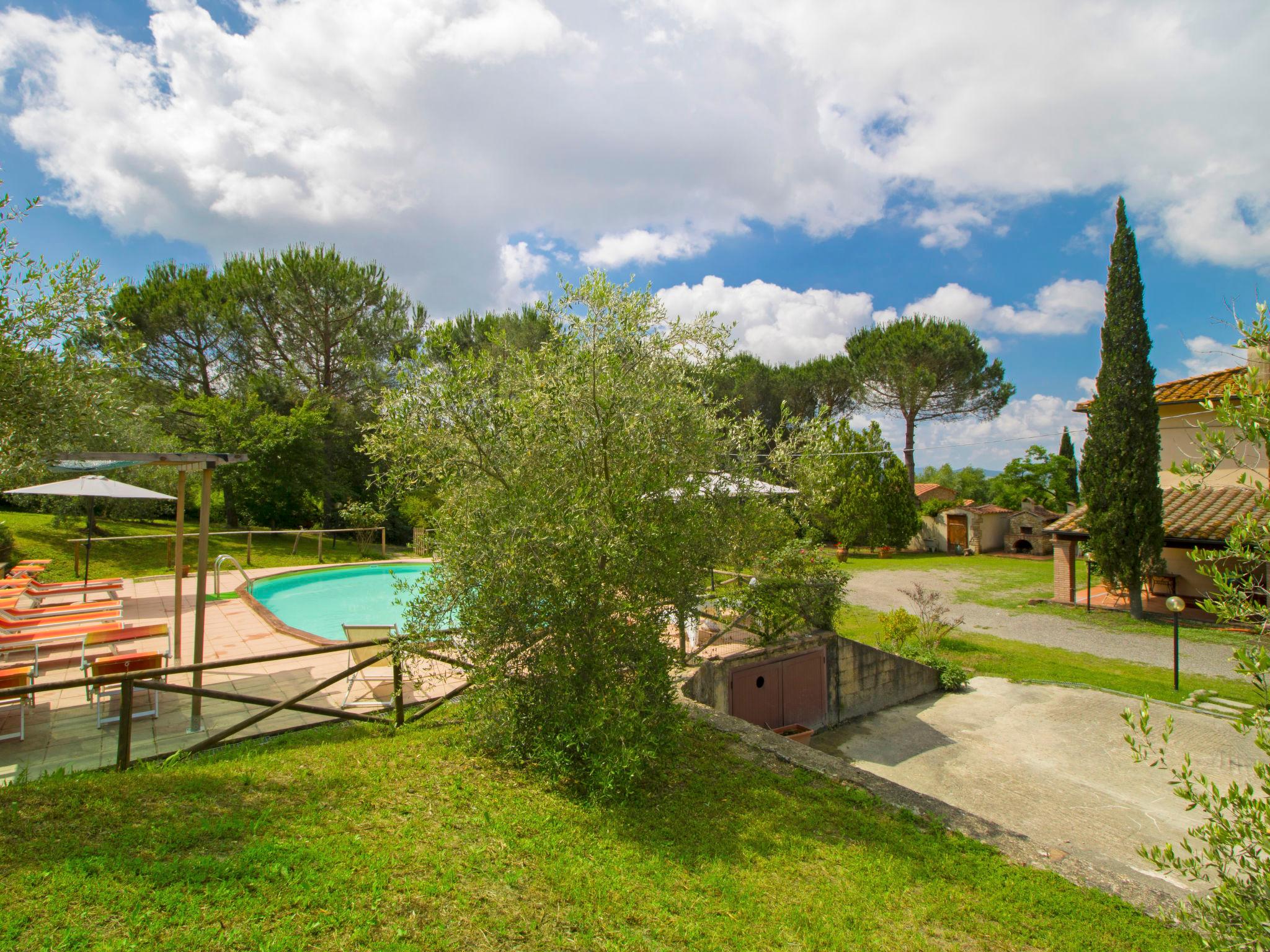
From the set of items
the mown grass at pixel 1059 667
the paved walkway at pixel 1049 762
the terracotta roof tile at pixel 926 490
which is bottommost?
the paved walkway at pixel 1049 762

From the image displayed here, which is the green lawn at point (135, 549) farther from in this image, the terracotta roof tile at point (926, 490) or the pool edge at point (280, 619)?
the terracotta roof tile at point (926, 490)

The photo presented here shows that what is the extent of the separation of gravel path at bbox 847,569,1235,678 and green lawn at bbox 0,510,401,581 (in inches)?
638

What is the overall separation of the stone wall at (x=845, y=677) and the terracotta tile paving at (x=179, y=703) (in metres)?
3.39

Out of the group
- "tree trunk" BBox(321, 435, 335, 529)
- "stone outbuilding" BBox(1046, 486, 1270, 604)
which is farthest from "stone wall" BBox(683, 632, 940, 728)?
"tree trunk" BBox(321, 435, 335, 529)

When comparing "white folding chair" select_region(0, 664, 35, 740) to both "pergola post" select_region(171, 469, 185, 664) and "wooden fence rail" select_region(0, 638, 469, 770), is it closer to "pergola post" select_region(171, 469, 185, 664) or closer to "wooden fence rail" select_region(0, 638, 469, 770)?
"wooden fence rail" select_region(0, 638, 469, 770)

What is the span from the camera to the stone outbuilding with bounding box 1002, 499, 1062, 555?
102 ft

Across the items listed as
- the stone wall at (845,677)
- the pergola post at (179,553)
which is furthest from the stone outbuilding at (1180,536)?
the pergola post at (179,553)

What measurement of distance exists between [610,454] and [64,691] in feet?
23.5

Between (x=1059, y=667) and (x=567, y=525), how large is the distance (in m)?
12.4

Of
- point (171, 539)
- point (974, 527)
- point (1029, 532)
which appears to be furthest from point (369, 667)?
point (1029, 532)

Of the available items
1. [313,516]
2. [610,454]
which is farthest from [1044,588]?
[313,516]

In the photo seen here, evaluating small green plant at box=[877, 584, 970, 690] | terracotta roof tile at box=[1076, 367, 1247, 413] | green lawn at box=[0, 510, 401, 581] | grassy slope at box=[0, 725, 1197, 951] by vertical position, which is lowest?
small green plant at box=[877, 584, 970, 690]

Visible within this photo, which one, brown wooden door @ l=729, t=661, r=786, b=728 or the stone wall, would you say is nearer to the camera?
the stone wall

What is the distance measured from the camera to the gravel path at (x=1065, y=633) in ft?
44.5
